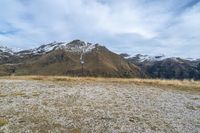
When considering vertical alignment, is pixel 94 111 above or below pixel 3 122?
above

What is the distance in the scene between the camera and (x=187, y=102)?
30125mm

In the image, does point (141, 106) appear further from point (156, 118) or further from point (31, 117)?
point (31, 117)

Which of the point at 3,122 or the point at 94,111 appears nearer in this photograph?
the point at 3,122

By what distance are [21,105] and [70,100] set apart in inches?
188

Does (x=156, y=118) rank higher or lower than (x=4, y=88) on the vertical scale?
lower

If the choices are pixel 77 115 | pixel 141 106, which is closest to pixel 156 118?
pixel 141 106

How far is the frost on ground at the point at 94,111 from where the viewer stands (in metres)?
20.0

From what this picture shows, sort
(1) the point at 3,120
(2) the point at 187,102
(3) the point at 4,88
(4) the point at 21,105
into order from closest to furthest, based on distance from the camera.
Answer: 1. (1) the point at 3,120
2. (4) the point at 21,105
3. (2) the point at 187,102
4. (3) the point at 4,88

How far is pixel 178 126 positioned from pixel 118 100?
28.3ft

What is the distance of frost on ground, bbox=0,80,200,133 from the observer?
20000mm

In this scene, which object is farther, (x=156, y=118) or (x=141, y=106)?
(x=141, y=106)

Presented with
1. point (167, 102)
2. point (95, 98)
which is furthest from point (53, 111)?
point (167, 102)

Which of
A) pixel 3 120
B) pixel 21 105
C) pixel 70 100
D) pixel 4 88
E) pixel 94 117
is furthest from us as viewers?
pixel 4 88

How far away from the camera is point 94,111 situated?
938 inches
